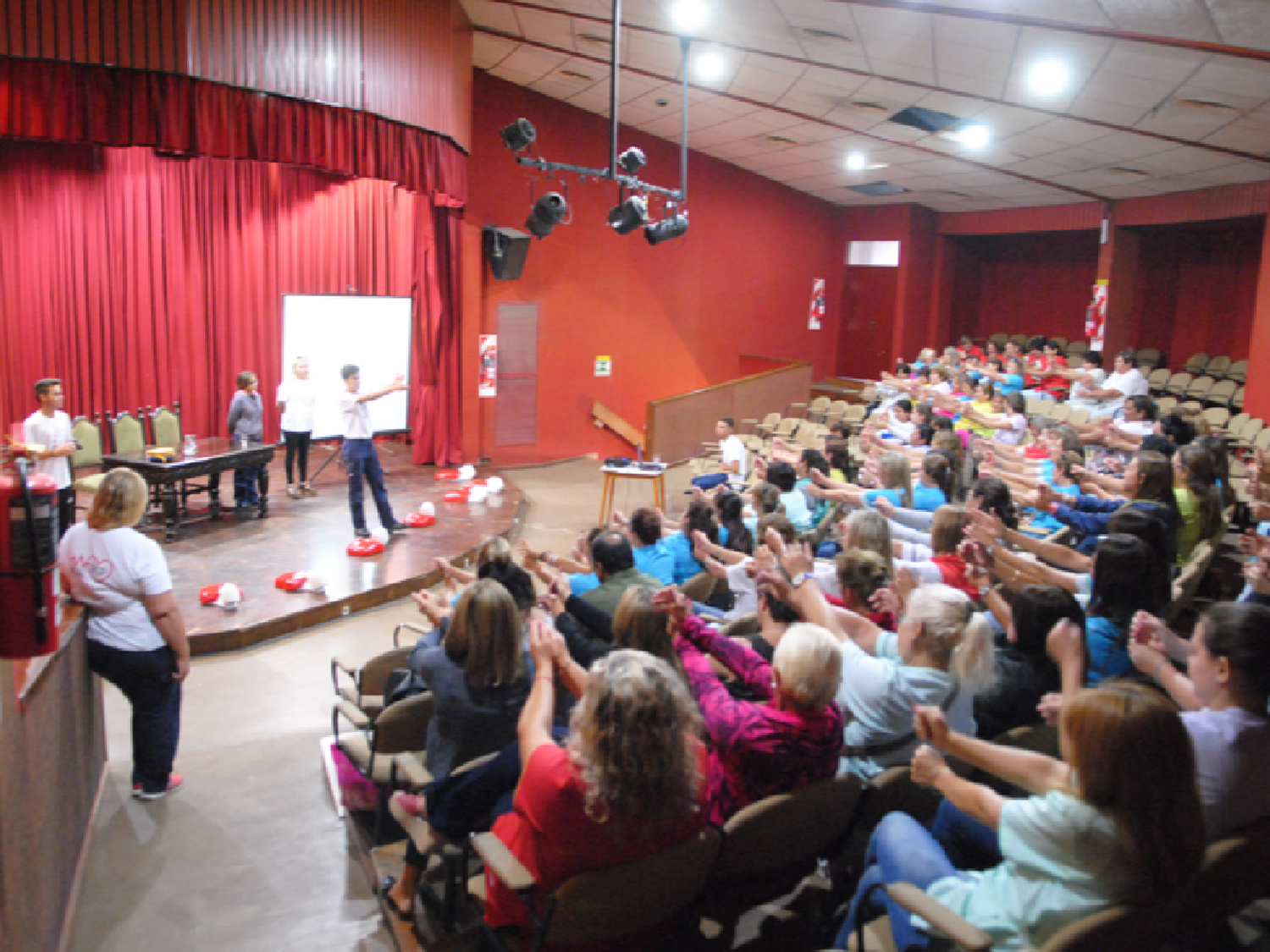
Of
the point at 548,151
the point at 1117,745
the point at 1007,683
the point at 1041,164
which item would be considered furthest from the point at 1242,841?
the point at 548,151

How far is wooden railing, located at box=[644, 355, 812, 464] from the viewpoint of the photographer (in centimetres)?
1186

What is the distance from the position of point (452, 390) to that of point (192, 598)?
208 inches

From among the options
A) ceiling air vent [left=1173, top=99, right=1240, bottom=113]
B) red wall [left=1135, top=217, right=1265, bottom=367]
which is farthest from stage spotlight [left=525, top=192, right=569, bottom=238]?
red wall [left=1135, top=217, right=1265, bottom=367]

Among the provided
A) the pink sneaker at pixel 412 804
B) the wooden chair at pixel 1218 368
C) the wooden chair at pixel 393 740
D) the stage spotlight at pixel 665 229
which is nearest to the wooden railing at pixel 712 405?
the stage spotlight at pixel 665 229

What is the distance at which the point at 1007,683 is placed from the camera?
9.47 ft

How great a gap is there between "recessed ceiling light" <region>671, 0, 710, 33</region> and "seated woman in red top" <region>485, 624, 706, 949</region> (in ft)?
20.5

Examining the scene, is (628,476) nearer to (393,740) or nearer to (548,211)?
(548,211)

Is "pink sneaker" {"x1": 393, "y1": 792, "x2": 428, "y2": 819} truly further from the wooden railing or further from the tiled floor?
the wooden railing

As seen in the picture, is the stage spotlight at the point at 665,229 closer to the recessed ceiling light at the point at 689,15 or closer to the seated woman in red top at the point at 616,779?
the recessed ceiling light at the point at 689,15

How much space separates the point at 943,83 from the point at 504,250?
523 cm

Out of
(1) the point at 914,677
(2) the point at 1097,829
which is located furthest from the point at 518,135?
(2) the point at 1097,829

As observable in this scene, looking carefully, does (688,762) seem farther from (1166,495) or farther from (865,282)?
(865,282)

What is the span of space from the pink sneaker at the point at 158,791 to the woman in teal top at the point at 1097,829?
3.20 meters

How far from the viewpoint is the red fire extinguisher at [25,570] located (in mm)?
2584
